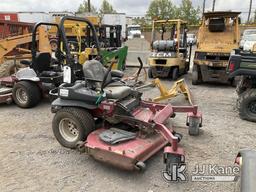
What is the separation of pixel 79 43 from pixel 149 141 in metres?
7.30

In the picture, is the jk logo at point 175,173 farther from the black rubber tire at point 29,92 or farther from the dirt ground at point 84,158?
the black rubber tire at point 29,92

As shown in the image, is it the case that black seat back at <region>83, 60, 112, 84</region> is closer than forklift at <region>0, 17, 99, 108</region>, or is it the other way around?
black seat back at <region>83, 60, 112, 84</region>

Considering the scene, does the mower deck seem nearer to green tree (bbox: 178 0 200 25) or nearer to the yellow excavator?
the yellow excavator

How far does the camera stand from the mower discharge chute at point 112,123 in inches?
144

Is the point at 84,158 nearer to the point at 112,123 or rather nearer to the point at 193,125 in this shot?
the point at 112,123

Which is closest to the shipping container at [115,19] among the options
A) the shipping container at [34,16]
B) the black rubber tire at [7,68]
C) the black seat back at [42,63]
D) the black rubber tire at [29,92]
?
the shipping container at [34,16]

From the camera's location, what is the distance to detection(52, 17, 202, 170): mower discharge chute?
3.66 meters

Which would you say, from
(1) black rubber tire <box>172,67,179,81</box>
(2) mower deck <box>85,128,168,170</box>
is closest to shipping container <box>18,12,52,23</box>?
(1) black rubber tire <box>172,67,179,81</box>

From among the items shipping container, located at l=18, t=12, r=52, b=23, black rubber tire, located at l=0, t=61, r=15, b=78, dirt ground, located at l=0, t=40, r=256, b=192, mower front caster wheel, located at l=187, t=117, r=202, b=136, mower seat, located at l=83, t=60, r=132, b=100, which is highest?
shipping container, located at l=18, t=12, r=52, b=23

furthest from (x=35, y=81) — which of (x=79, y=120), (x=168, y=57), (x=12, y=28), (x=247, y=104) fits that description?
(x=168, y=57)

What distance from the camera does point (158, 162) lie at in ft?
13.3

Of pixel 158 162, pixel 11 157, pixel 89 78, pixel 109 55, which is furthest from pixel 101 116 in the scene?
pixel 109 55

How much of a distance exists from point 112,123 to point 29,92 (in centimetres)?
290

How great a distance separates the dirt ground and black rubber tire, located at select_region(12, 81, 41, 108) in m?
0.35
